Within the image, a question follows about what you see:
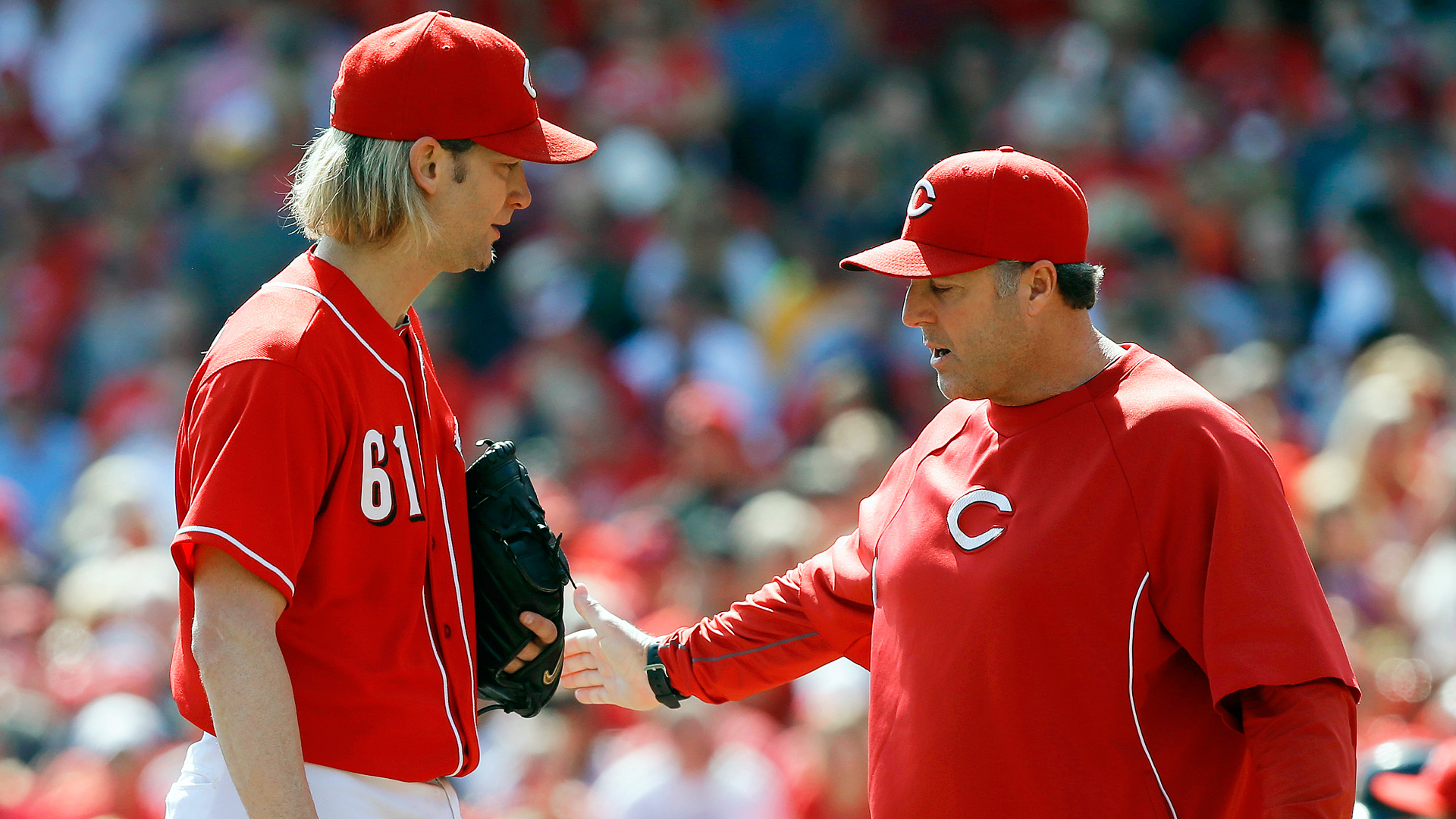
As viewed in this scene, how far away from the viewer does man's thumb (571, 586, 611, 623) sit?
3229 millimetres

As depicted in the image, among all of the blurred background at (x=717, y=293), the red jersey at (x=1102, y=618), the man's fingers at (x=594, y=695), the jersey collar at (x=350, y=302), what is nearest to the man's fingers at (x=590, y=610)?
the man's fingers at (x=594, y=695)

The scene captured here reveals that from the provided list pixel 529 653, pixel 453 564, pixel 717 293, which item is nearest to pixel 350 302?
pixel 453 564

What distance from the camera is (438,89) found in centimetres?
251

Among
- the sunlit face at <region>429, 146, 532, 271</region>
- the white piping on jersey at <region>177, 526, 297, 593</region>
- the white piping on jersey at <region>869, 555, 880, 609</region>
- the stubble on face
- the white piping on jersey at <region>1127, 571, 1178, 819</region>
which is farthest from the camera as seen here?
the white piping on jersey at <region>869, 555, 880, 609</region>

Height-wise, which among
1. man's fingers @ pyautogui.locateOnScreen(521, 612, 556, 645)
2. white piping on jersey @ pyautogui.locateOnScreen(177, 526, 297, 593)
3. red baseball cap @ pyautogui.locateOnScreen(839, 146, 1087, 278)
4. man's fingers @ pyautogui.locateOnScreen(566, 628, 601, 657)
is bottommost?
man's fingers @ pyautogui.locateOnScreen(566, 628, 601, 657)

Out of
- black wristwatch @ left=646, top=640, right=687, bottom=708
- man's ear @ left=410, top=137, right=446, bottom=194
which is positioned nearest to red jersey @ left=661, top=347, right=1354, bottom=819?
black wristwatch @ left=646, top=640, right=687, bottom=708

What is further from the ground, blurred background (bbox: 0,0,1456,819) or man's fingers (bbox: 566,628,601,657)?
man's fingers (bbox: 566,628,601,657)

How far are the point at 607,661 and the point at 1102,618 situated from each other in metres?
1.16

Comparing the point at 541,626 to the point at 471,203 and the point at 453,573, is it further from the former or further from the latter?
the point at 471,203

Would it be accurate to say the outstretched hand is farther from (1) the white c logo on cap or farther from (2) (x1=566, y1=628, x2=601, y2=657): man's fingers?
(1) the white c logo on cap

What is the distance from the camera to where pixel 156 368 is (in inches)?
326

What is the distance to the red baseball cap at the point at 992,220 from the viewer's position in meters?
2.66

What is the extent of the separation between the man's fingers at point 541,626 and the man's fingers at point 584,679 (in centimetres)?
45

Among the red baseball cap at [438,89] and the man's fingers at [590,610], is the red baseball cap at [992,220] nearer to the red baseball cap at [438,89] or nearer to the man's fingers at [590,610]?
the red baseball cap at [438,89]
